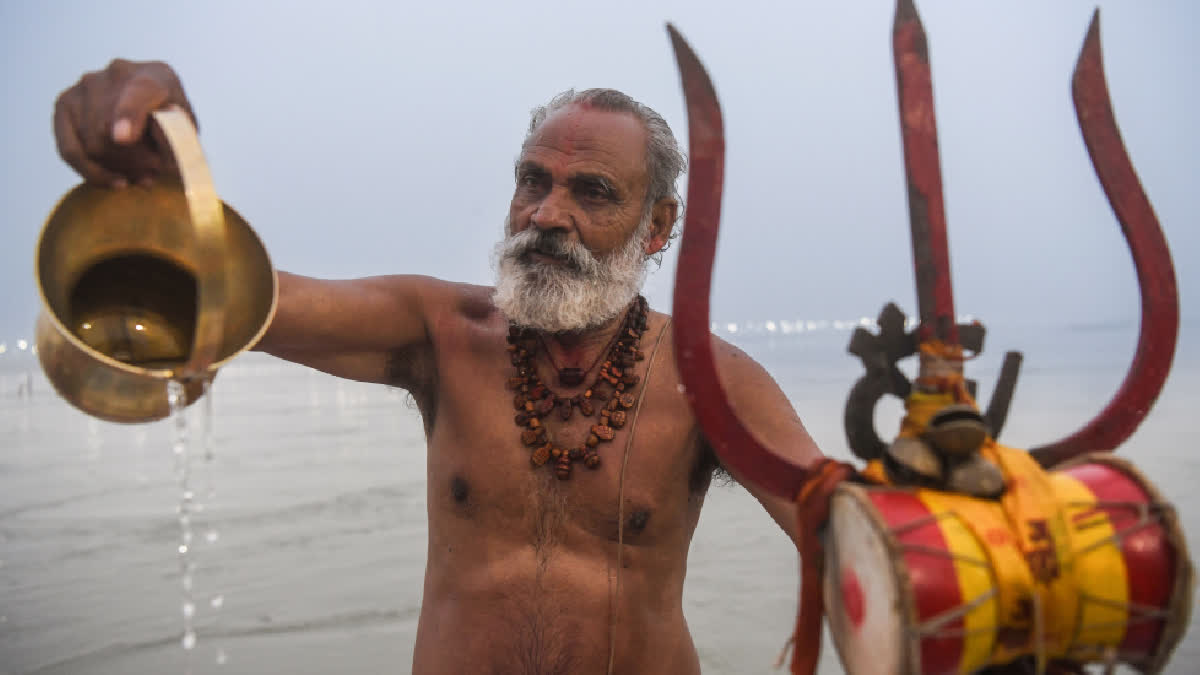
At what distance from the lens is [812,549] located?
138 centimetres

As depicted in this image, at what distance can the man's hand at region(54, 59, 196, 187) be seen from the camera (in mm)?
1407

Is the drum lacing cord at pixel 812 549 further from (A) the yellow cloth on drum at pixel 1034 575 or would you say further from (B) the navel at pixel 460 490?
(B) the navel at pixel 460 490

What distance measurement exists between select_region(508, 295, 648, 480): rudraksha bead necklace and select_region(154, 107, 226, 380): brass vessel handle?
118 centimetres

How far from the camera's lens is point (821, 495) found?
4.42 ft

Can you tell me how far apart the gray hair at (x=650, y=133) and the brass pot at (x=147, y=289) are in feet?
3.84

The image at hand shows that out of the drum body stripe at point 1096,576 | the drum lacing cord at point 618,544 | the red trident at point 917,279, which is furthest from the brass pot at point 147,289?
the drum body stripe at point 1096,576

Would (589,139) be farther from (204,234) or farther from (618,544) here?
(204,234)

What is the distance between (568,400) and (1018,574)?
149 cm

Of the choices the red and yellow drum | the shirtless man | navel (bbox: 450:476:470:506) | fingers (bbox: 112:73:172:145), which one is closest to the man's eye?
the shirtless man

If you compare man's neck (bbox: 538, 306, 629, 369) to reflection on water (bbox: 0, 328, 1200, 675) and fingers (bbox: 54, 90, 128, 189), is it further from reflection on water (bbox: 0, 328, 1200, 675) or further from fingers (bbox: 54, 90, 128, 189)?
fingers (bbox: 54, 90, 128, 189)

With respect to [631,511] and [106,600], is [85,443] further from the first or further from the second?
[631,511]

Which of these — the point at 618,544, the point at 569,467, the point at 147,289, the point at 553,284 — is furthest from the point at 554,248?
the point at 147,289

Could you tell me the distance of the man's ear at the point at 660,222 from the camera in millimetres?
2779

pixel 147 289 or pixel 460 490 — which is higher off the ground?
pixel 147 289
